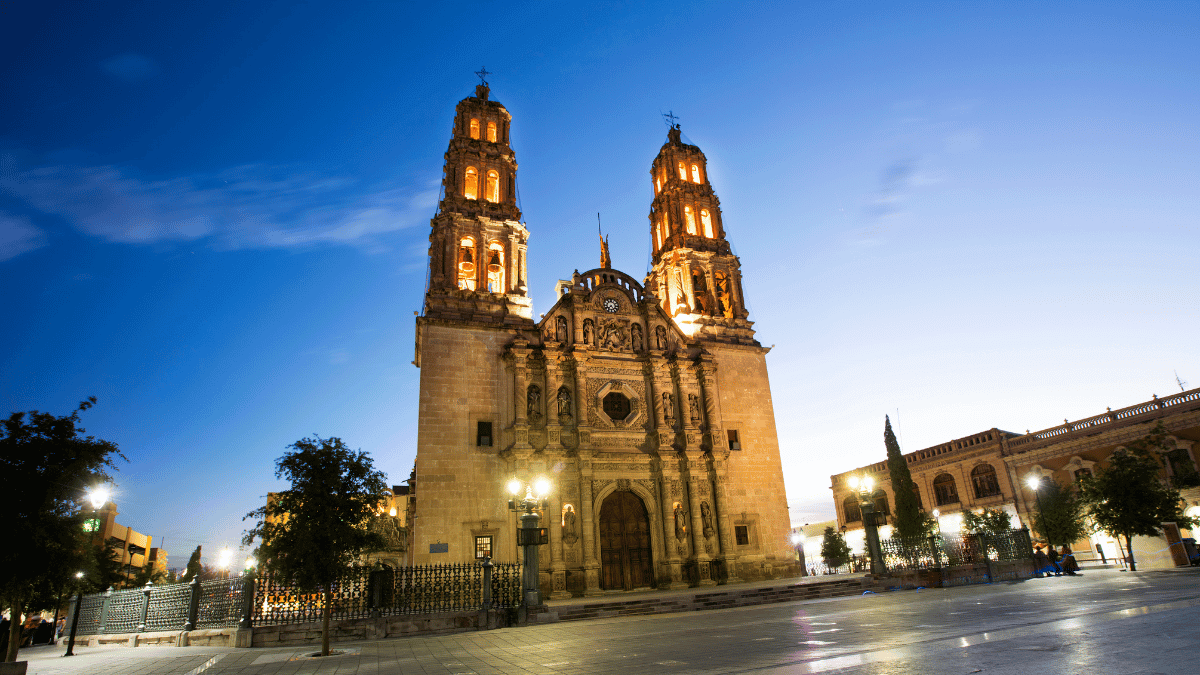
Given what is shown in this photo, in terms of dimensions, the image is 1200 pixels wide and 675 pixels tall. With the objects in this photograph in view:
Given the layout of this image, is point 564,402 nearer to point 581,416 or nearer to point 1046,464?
point 581,416

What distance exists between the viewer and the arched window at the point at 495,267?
1172 inches

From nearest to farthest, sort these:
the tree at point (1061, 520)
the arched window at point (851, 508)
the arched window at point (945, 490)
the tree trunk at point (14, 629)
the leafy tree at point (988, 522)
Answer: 1. the tree trunk at point (14, 629)
2. the tree at point (1061, 520)
3. the leafy tree at point (988, 522)
4. the arched window at point (945, 490)
5. the arched window at point (851, 508)

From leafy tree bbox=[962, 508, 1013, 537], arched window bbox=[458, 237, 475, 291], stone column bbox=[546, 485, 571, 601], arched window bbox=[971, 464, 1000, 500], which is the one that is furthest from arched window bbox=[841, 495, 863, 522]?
arched window bbox=[458, 237, 475, 291]

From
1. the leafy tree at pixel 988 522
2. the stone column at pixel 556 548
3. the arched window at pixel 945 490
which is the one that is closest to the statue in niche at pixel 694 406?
the stone column at pixel 556 548

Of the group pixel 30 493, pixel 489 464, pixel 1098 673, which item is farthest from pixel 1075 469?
pixel 30 493

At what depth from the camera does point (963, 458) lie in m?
43.8

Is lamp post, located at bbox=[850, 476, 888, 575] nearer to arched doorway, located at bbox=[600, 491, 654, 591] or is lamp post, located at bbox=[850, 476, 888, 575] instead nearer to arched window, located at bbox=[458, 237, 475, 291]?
arched doorway, located at bbox=[600, 491, 654, 591]

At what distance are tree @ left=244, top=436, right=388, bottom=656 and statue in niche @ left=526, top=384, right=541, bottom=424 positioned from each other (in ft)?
41.5

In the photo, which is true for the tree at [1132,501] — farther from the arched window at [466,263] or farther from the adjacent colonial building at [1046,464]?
the arched window at [466,263]

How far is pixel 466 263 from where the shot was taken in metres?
29.5

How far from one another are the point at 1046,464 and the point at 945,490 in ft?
27.9

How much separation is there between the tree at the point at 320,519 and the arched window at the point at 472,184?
1994 cm

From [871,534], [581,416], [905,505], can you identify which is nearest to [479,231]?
[581,416]

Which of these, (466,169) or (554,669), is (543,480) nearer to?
(554,669)
